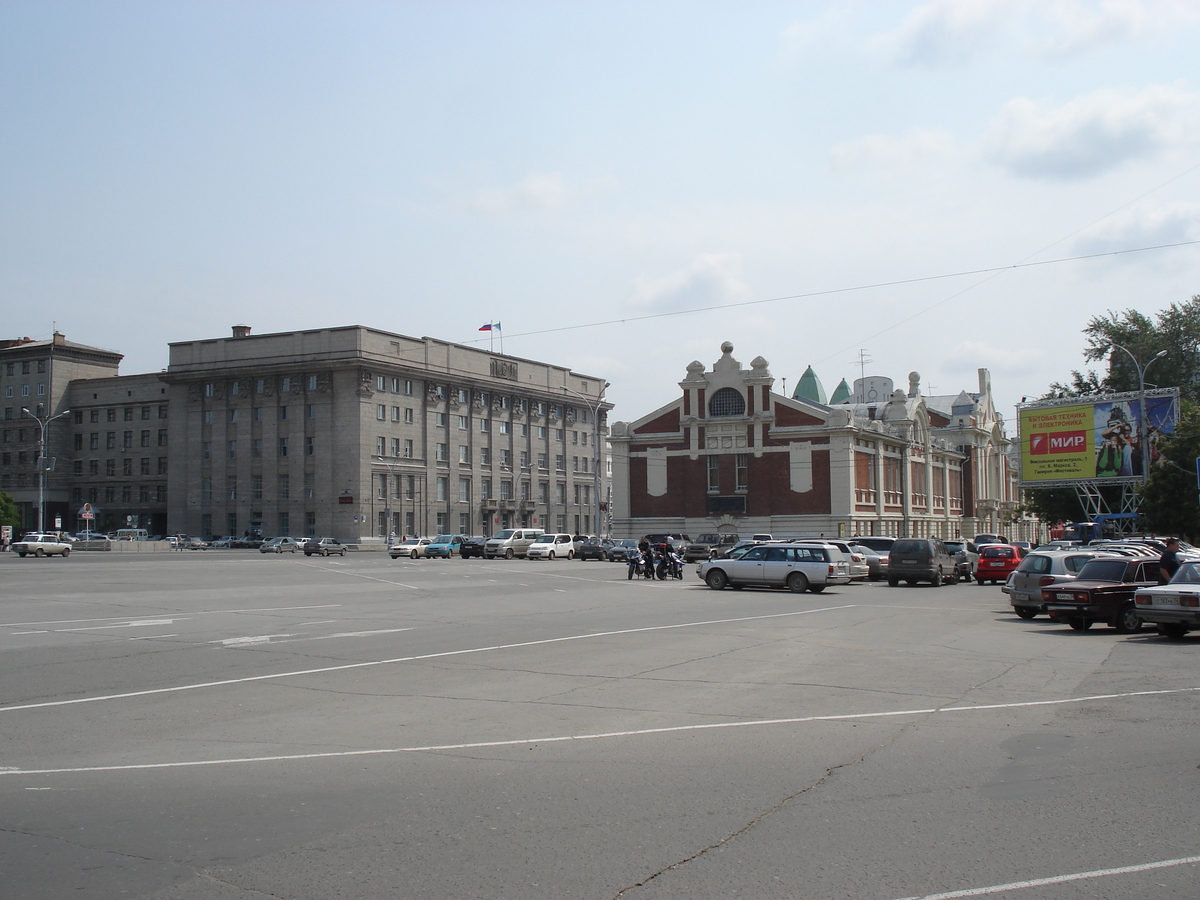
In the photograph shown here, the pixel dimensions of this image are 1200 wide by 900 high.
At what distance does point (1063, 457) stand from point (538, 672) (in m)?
43.6

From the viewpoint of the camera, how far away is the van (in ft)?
211

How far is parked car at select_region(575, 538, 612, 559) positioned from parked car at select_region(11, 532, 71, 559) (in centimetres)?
2989

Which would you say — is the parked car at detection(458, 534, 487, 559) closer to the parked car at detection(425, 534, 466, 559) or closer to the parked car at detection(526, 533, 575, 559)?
the parked car at detection(425, 534, 466, 559)

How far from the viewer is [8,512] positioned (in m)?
102

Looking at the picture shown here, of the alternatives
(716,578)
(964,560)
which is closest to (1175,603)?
(716,578)

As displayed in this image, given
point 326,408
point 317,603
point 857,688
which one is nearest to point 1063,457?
point 317,603

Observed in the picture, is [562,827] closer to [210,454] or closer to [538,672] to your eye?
[538,672]

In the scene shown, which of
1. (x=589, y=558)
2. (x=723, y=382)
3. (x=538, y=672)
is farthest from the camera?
(x=723, y=382)

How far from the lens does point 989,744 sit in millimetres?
9047

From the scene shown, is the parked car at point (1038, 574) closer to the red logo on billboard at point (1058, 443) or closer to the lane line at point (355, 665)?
the lane line at point (355, 665)

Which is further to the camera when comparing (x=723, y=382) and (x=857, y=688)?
(x=723, y=382)

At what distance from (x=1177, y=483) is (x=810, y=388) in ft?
191

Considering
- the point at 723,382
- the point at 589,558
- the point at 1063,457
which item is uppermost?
the point at 723,382

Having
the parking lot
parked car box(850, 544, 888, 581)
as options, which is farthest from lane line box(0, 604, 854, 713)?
parked car box(850, 544, 888, 581)
